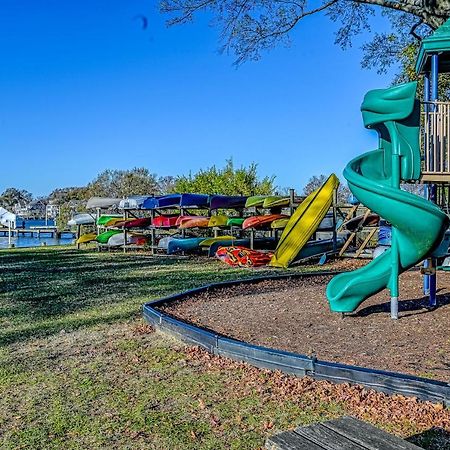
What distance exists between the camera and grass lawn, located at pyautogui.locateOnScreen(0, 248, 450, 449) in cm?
355

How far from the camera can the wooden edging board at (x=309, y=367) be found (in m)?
3.97

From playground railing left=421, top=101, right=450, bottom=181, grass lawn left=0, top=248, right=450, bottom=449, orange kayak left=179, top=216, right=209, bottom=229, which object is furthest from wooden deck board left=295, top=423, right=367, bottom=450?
orange kayak left=179, top=216, right=209, bottom=229

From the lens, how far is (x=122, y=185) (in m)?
39.7

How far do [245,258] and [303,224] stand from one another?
1.82 m

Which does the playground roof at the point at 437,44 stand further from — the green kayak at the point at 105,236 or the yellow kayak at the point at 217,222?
the green kayak at the point at 105,236

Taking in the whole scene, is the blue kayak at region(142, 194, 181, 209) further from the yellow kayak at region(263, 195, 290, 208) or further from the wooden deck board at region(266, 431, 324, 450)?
the wooden deck board at region(266, 431, 324, 450)

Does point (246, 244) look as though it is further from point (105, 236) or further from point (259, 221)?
point (105, 236)

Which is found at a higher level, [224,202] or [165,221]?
[224,202]

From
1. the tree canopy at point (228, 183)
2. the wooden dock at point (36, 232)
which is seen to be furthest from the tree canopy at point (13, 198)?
the tree canopy at point (228, 183)

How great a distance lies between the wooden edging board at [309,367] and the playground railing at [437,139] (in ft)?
12.4

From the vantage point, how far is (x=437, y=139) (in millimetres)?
7496

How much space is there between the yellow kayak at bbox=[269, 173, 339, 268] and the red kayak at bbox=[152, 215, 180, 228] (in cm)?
518

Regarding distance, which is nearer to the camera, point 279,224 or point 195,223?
point 279,224

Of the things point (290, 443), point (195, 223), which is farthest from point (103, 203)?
point (290, 443)
